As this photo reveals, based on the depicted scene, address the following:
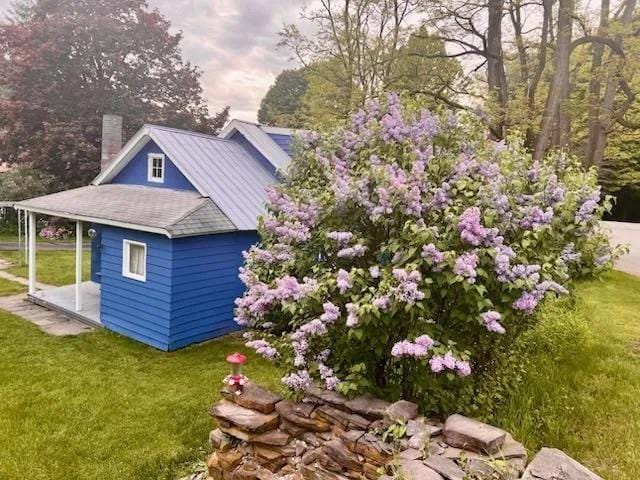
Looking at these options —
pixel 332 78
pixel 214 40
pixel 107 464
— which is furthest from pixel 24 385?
pixel 332 78

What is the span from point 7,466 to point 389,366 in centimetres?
432

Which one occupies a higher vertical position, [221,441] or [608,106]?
[608,106]

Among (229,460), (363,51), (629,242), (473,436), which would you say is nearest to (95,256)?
(229,460)

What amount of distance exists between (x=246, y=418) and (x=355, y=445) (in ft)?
4.08

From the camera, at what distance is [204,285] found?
31.1 feet

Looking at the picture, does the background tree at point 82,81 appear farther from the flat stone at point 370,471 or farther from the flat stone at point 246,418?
the flat stone at point 370,471

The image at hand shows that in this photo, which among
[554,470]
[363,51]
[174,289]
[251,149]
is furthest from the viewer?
[363,51]

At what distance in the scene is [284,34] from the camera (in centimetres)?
2092

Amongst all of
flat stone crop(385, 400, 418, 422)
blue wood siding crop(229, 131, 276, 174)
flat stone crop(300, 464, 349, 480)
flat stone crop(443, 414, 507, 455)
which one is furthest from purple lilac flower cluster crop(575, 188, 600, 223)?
blue wood siding crop(229, 131, 276, 174)

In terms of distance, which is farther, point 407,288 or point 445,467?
point 407,288

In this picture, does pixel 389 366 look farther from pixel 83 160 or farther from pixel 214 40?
pixel 83 160

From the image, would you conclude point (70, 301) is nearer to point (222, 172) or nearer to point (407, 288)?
point (222, 172)

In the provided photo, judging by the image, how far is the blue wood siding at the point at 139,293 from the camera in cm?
898

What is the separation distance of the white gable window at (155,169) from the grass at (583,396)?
8678 mm
